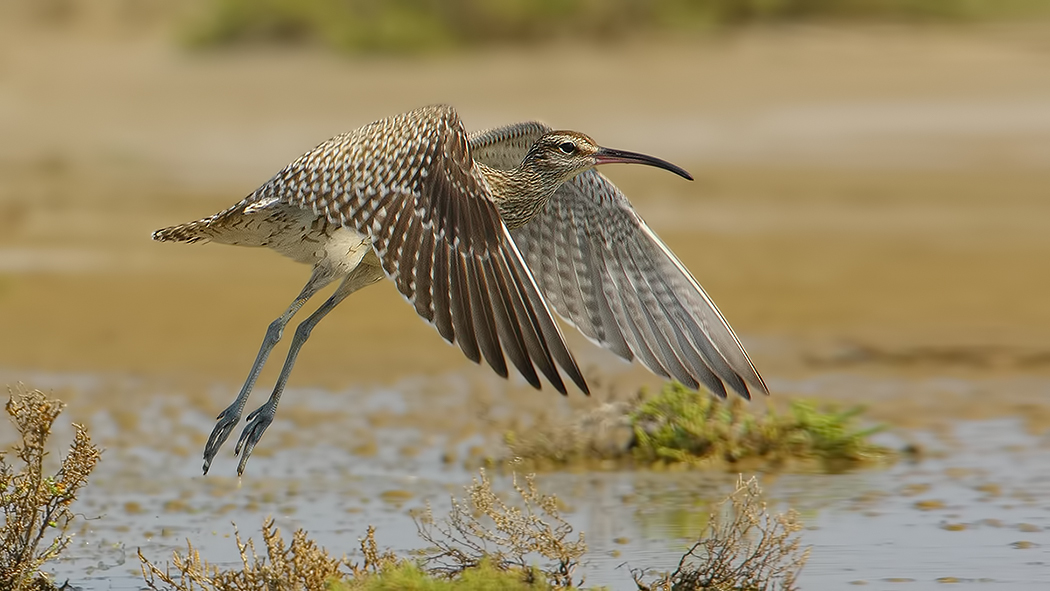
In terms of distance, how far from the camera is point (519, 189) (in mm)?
8211

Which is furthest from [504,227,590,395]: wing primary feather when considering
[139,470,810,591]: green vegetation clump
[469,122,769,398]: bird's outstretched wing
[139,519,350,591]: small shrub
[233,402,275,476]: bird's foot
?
[233,402,275,476]: bird's foot

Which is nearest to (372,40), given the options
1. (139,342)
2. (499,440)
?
(139,342)

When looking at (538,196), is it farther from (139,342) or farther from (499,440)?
(139,342)

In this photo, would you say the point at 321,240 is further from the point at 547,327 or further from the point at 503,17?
the point at 503,17

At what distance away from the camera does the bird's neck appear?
8.19 metres

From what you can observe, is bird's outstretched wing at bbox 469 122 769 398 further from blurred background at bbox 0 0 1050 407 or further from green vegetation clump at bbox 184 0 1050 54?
green vegetation clump at bbox 184 0 1050 54

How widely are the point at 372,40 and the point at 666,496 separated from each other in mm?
20127

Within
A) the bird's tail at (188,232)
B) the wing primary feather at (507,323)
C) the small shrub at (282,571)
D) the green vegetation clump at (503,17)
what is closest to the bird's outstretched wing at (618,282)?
the bird's tail at (188,232)

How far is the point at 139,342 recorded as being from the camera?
580 inches

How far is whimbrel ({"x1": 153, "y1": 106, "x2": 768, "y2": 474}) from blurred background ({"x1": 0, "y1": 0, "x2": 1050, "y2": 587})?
2350 mm

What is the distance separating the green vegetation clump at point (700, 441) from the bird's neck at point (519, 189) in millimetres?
1976

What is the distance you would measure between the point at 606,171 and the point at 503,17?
24.8ft

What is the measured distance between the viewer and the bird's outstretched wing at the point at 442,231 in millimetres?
6348

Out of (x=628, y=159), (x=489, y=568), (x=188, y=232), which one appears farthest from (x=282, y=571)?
(x=628, y=159)
